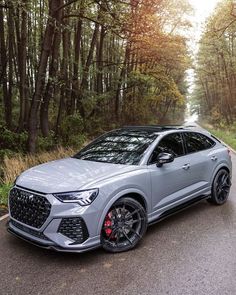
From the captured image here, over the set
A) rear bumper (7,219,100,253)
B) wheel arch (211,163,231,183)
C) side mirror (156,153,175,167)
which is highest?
side mirror (156,153,175,167)

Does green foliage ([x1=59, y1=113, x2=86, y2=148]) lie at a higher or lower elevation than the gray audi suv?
lower

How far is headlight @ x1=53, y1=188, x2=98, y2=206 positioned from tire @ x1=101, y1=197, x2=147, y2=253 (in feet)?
1.28

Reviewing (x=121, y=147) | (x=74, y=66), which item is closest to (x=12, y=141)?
(x=74, y=66)

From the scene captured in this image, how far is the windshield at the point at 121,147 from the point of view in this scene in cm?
517

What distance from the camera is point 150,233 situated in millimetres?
5160

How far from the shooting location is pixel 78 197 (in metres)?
4.02

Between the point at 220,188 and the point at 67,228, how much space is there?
3.89 metres

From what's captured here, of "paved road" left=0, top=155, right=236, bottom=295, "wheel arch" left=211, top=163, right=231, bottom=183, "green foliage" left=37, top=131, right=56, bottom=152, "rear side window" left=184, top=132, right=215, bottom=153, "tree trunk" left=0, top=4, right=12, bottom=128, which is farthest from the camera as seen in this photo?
"tree trunk" left=0, top=4, right=12, bottom=128

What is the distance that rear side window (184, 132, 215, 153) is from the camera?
612 centimetres

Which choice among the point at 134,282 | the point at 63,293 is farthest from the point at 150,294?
the point at 63,293

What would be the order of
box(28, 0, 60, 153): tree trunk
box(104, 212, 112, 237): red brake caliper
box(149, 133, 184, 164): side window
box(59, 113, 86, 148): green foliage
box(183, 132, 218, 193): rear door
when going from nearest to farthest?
box(104, 212, 112, 237): red brake caliper, box(149, 133, 184, 164): side window, box(183, 132, 218, 193): rear door, box(28, 0, 60, 153): tree trunk, box(59, 113, 86, 148): green foliage

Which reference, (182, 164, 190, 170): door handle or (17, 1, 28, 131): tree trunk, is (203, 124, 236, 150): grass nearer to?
(17, 1, 28, 131): tree trunk

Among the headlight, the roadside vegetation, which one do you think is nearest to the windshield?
the headlight

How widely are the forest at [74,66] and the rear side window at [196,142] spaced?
16.6 feet
